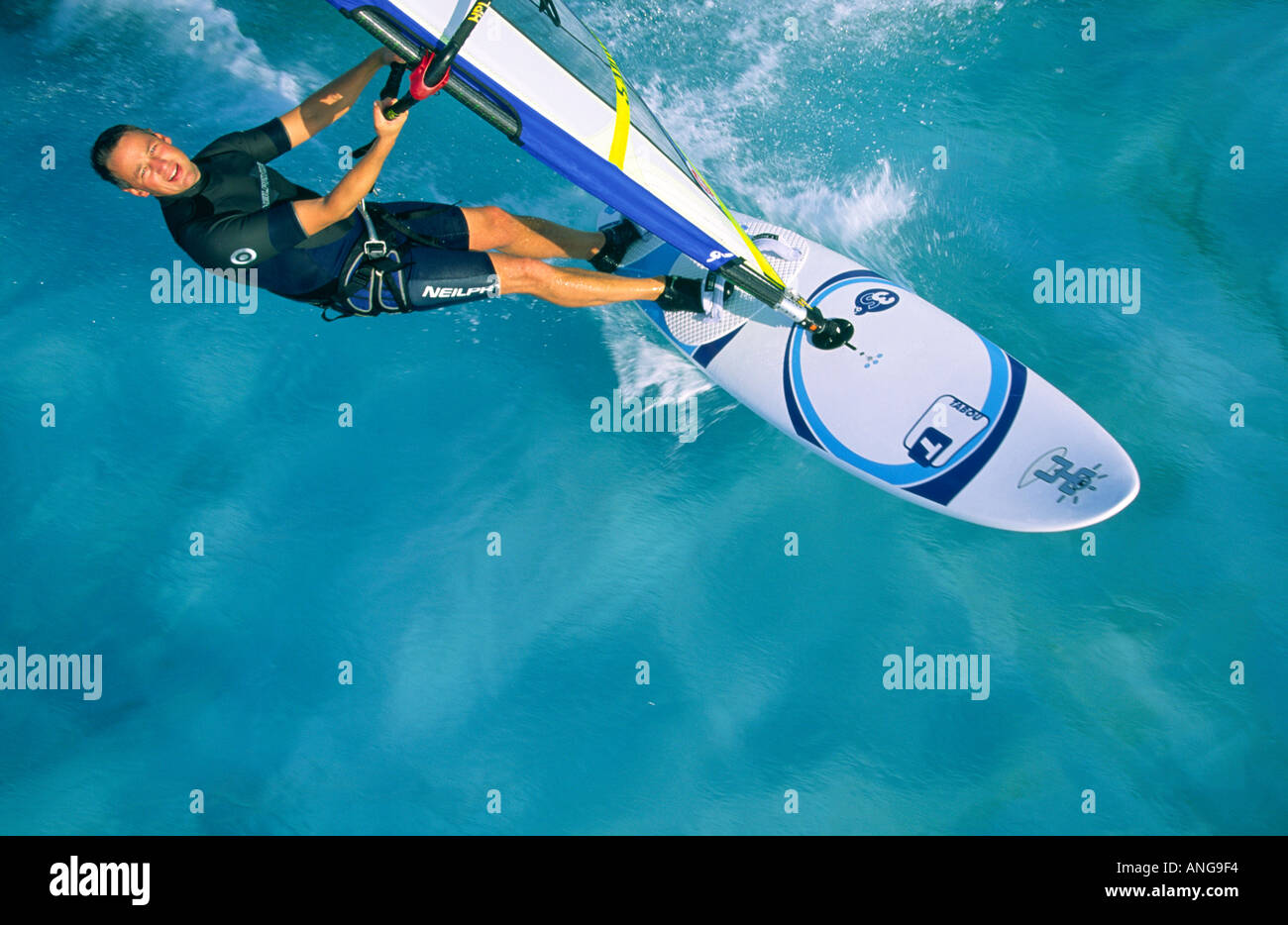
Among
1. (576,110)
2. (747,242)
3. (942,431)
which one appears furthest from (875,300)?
(576,110)

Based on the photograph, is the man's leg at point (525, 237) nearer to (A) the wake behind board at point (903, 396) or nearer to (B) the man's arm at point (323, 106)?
(A) the wake behind board at point (903, 396)

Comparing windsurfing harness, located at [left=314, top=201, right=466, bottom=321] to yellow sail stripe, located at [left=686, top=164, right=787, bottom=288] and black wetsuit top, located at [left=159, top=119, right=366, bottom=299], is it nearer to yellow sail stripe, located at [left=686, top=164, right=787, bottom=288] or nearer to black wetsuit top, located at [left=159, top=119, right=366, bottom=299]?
black wetsuit top, located at [left=159, top=119, right=366, bottom=299]

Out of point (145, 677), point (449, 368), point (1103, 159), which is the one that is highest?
point (1103, 159)

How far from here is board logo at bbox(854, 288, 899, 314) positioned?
609cm

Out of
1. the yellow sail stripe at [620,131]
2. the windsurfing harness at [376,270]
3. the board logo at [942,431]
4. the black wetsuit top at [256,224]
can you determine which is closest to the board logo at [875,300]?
the board logo at [942,431]

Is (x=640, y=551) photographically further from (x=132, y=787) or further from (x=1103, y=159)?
(x=1103, y=159)

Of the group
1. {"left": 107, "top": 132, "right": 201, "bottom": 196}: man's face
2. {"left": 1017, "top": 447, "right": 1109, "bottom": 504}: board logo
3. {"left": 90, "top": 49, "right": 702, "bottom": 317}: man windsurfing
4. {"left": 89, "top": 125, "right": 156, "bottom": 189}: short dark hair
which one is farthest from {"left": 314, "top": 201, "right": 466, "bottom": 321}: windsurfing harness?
{"left": 1017, "top": 447, "right": 1109, "bottom": 504}: board logo

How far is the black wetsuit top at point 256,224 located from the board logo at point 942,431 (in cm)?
383

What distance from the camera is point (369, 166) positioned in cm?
386

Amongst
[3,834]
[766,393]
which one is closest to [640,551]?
[766,393]

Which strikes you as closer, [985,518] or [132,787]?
[985,518]

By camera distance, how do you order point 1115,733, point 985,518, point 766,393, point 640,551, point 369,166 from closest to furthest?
point 369,166, point 985,518, point 766,393, point 1115,733, point 640,551

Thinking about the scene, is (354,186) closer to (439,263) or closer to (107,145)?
(439,263)

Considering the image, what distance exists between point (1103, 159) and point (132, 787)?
9507mm
